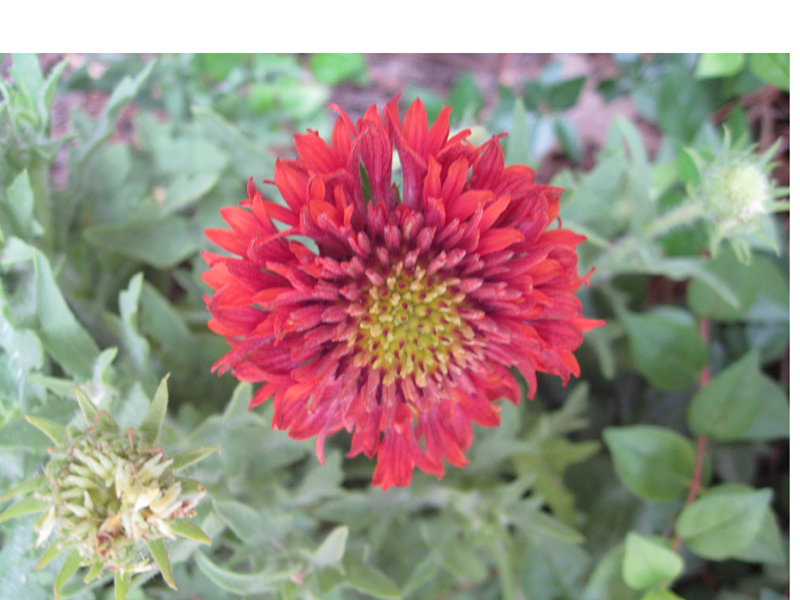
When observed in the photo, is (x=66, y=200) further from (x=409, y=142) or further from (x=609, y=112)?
(x=609, y=112)

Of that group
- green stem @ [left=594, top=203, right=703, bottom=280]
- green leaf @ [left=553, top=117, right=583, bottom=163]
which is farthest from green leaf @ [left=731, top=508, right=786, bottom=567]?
green leaf @ [left=553, top=117, right=583, bottom=163]

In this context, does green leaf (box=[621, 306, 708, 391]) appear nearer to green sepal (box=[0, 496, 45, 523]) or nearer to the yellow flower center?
the yellow flower center

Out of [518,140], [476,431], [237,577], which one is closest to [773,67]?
[518,140]

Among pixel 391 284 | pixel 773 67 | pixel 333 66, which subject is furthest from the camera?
pixel 333 66

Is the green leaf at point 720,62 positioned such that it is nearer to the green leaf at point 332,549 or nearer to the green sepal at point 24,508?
the green leaf at point 332,549

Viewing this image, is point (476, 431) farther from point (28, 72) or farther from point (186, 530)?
point (28, 72)

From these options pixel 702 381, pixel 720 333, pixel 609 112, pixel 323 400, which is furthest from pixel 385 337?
pixel 609 112
